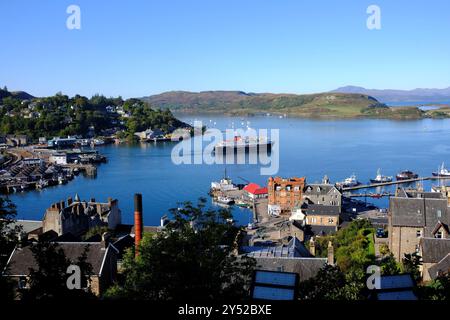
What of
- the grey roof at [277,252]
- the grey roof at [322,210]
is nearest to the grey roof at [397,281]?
the grey roof at [277,252]

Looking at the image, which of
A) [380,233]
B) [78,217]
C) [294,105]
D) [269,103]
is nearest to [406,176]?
[380,233]

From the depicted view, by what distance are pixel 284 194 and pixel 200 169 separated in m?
14.3

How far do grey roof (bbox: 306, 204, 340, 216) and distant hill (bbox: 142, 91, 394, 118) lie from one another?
86.0 meters

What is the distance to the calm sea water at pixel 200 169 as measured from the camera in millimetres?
25266

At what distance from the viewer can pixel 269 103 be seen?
5566 inches

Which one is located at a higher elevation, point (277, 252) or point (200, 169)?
point (277, 252)

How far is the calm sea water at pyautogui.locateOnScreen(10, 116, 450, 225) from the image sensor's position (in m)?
25.3

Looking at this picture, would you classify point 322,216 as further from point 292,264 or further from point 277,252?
point 292,264

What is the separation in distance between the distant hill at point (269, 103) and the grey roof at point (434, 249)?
93.7 meters

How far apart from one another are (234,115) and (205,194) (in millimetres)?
91186

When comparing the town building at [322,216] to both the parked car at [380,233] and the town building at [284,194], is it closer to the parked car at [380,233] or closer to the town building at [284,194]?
the parked car at [380,233]

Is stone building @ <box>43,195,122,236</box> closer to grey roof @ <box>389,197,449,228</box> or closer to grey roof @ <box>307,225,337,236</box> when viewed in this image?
grey roof @ <box>307,225,337,236</box>

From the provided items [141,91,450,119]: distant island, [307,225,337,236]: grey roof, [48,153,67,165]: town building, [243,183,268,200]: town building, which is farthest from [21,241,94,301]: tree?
[141,91,450,119]: distant island
